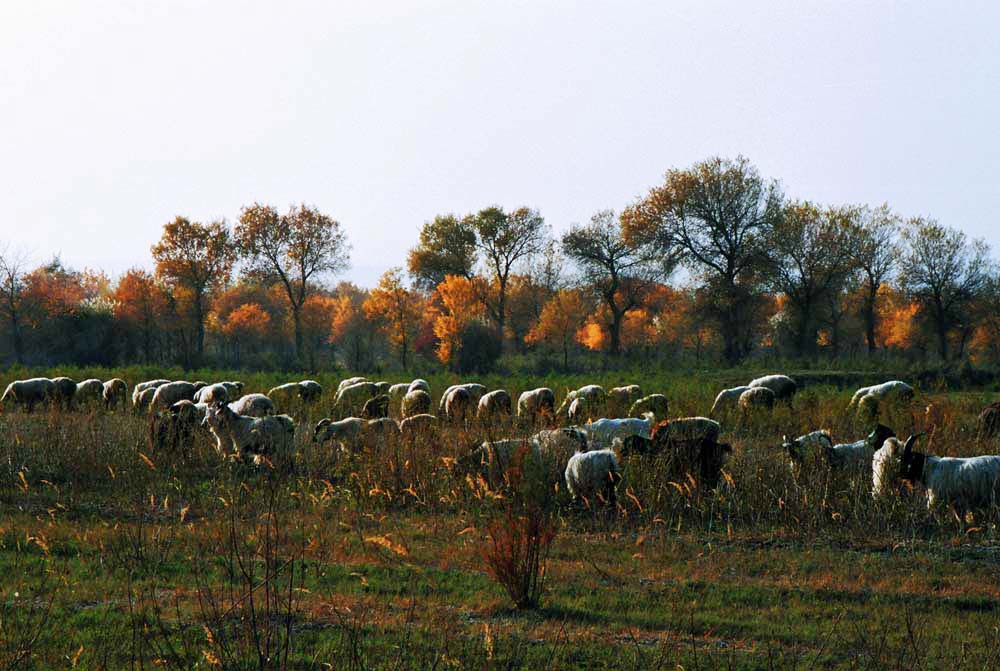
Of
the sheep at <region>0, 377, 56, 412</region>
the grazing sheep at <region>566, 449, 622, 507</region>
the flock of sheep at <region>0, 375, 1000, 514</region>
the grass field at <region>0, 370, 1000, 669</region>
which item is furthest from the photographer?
the sheep at <region>0, 377, 56, 412</region>

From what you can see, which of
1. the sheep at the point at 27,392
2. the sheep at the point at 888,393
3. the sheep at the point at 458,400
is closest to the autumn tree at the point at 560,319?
the sheep at the point at 888,393

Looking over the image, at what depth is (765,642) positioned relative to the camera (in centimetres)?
723

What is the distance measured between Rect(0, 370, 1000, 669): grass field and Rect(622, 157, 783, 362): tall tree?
3692 centimetres

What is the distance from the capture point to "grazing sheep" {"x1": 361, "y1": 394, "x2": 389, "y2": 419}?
67.4ft

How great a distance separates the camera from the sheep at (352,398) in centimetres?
2348

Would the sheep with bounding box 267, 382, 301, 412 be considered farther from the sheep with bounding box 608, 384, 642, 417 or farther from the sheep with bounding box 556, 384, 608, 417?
the sheep with bounding box 608, 384, 642, 417

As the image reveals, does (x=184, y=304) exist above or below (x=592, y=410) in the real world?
above

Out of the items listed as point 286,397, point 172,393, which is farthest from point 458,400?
point 172,393

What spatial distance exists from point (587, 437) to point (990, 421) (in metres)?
9.01

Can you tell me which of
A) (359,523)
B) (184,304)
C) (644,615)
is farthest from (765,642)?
(184,304)

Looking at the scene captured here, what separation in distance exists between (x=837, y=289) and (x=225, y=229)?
1607 inches

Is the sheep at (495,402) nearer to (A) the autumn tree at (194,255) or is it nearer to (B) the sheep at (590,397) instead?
(B) the sheep at (590,397)

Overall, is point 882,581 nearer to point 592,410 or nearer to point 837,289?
point 592,410

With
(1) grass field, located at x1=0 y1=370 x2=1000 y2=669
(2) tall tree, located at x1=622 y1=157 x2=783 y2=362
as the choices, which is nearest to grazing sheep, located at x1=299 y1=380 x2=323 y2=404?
(1) grass field, located at x1=0 y1=370 x2=1000 y2=669
